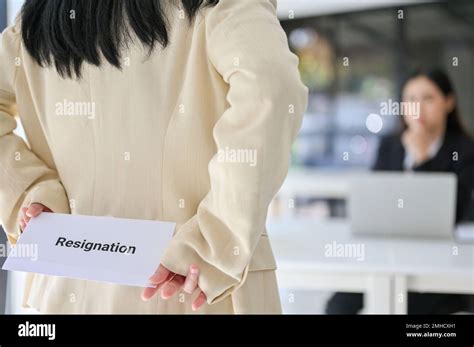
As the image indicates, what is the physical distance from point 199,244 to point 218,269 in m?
0.05

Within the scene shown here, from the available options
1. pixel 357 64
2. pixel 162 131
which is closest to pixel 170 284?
pixel 162 131

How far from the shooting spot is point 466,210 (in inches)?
119

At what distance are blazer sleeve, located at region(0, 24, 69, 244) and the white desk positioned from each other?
3.95ft

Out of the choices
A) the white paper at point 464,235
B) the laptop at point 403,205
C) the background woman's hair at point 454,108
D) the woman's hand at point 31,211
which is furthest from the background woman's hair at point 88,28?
the background woman's hair at point 454,108

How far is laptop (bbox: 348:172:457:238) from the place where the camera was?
88.7 inches

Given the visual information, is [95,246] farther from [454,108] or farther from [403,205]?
[454,108]

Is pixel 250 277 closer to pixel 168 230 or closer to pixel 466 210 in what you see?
pixel 168 230

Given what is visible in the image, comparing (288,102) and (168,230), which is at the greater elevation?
(288,102)

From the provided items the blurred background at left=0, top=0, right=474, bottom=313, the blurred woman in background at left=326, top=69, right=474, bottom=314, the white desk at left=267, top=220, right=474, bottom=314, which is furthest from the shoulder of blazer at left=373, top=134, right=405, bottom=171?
the blurred background at left=0, top=0, right=474, bottom=313

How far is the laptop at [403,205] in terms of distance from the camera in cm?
225

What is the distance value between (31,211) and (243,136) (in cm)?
40

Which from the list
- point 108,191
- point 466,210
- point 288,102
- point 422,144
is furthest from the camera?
point 422,144

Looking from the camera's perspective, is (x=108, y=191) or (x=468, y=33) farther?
(x=468, y=33)
